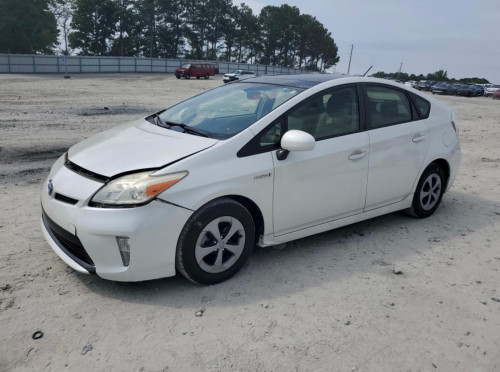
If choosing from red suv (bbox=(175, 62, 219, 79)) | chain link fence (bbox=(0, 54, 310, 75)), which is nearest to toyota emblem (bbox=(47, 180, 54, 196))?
chain link fence (bbox=(0, 54, 310, 75))

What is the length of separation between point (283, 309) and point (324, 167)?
1338mm

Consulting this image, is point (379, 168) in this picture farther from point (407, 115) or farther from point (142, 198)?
point (142, 198)

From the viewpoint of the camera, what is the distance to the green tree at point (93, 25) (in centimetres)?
6625

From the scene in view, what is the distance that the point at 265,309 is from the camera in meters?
3.16

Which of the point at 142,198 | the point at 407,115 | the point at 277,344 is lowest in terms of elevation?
the point at 277,344

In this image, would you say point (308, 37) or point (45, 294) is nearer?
point (45, 294)

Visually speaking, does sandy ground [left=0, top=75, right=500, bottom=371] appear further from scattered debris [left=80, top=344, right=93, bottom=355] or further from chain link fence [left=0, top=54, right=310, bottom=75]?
chain link fence [left=0, top=54, right=310, bottom=75]

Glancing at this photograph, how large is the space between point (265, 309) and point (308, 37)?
3950 inches

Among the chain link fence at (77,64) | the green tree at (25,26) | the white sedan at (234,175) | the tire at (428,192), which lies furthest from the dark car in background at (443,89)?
the green tree at (25,26)

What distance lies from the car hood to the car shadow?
3.05 ft

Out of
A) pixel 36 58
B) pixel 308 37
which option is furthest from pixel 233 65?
pixel 308 37

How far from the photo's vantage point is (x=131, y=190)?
303 centimetres

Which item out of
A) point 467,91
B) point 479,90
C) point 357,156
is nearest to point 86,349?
point 357,156

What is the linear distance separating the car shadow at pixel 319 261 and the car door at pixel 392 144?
41cm
